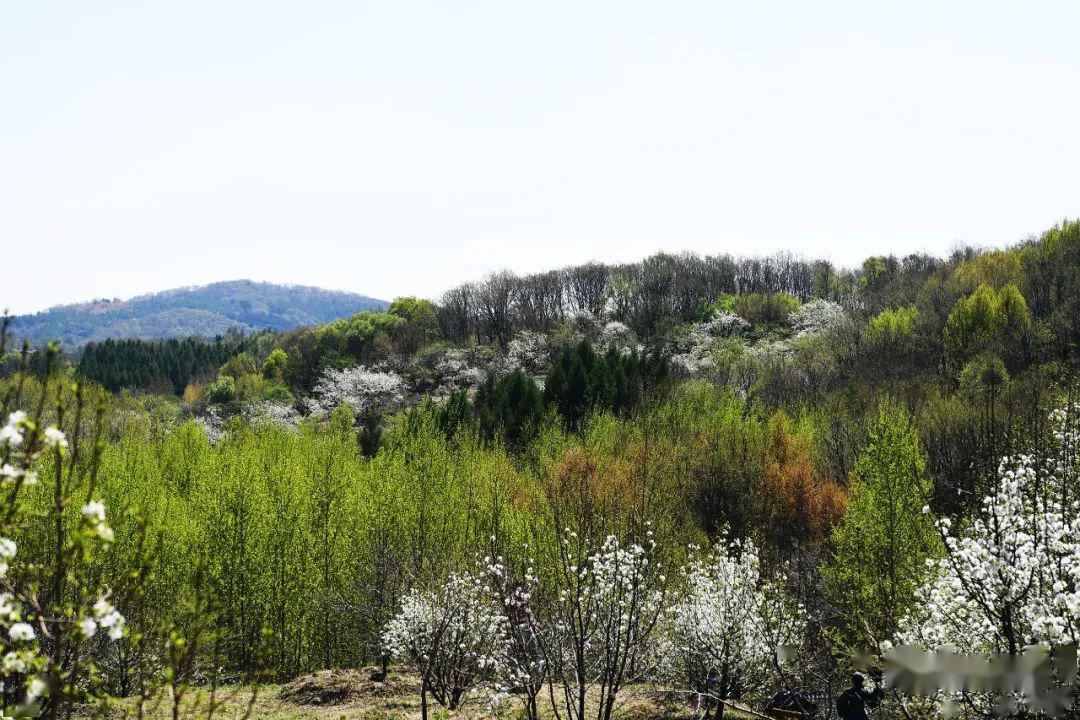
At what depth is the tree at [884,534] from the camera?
750 inches

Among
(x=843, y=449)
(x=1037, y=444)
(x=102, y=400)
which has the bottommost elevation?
(x=843, y=449)

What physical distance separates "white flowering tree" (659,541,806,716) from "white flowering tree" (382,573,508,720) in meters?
4.22

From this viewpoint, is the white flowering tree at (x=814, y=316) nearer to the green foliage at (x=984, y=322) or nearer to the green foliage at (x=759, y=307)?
the green foliage at (x=759, y=307)

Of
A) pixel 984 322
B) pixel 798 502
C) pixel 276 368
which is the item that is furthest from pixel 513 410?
pixel 276 368

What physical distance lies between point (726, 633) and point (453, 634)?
6392 millimetres

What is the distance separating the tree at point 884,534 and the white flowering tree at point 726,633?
2230 millimetres

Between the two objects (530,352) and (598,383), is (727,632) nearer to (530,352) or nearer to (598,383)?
(598,383)

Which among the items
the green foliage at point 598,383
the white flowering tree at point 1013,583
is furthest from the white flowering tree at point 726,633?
the green foliage at point 598,383

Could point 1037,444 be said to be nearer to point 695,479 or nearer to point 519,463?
point 695,479

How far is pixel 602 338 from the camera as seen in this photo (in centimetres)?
8300

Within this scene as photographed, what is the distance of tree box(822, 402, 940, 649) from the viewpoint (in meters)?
19.0

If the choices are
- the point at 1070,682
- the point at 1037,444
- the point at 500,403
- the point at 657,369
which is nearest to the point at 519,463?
the point at 500,403

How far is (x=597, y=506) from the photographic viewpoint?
17.4 metres

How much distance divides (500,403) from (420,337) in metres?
33.2
